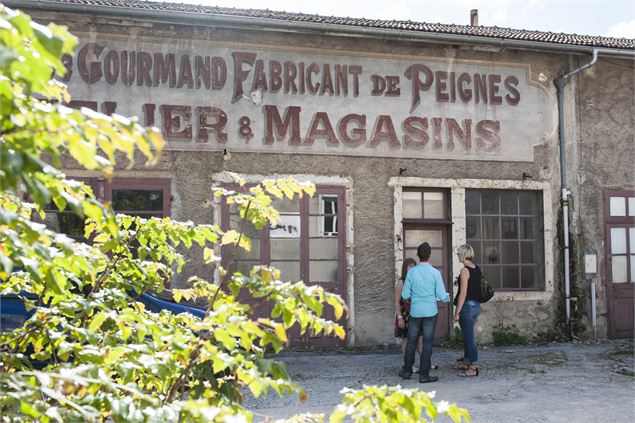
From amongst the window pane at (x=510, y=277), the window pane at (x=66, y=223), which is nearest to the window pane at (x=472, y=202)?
the window pane at (x=510, y=277)

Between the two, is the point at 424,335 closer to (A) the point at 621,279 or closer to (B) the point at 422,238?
(B) the point at 422,238

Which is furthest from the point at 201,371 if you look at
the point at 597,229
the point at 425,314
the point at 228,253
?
the point at 597,229

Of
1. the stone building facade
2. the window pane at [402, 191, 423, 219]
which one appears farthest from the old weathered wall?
the window pane at [402, 191, 423, 219]

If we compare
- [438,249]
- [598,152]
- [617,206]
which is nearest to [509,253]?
[438,249]

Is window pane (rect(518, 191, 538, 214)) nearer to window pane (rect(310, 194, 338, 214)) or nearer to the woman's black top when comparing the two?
window pane (rect(310, 194, 338, 214))

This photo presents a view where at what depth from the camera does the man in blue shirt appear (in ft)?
26.3

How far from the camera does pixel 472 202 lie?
11617 mm

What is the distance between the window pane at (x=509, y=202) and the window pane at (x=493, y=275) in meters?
0.96

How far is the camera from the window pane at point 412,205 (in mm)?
11281

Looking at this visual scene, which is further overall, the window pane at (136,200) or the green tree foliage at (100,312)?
the window pane at (136,200)

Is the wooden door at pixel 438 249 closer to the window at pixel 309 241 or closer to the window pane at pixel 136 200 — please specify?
the window at pixel 309 241

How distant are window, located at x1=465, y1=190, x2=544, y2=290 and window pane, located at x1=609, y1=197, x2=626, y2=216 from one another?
1330 millimetres

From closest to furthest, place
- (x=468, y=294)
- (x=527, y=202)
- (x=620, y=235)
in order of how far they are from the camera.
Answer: (x=468, y=294) → (x=527, y=202) → (x=620, y=235)

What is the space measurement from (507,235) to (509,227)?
0.14 m
